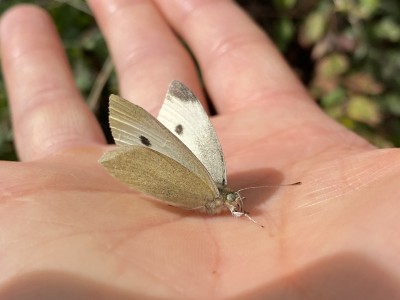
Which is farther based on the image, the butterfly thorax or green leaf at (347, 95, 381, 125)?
green leaf at (347, 95, 381, 125)

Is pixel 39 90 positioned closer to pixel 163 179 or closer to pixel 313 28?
pixel 163 179

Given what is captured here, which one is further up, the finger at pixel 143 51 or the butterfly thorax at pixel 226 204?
the finger at pixel 143 51

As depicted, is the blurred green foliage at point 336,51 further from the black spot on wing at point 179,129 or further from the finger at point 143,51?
the black spot on wing at point 179,129

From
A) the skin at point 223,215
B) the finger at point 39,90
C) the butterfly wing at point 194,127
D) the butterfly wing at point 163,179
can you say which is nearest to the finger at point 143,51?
the skin at point 223,215

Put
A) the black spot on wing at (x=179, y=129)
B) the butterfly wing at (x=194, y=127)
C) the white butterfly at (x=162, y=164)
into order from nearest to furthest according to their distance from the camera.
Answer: the white butterfly at (x=162, y=164), the butterfly wing at (x=194, y=127), the black spot on wing at (x=179, y=129)

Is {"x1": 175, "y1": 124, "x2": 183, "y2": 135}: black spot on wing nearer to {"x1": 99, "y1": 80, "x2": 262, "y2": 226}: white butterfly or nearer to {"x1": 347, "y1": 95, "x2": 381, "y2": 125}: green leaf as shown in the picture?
{"x1": 99, "y1": 80, "x2": 262, "y2": 226}: white butterfly

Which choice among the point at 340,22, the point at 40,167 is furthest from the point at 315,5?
the point at 40,167

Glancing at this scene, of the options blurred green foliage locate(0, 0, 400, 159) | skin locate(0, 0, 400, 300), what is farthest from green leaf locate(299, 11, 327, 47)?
skin locate(0, 0, 400, 300)

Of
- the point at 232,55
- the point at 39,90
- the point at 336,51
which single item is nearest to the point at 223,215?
the point at 232,55
